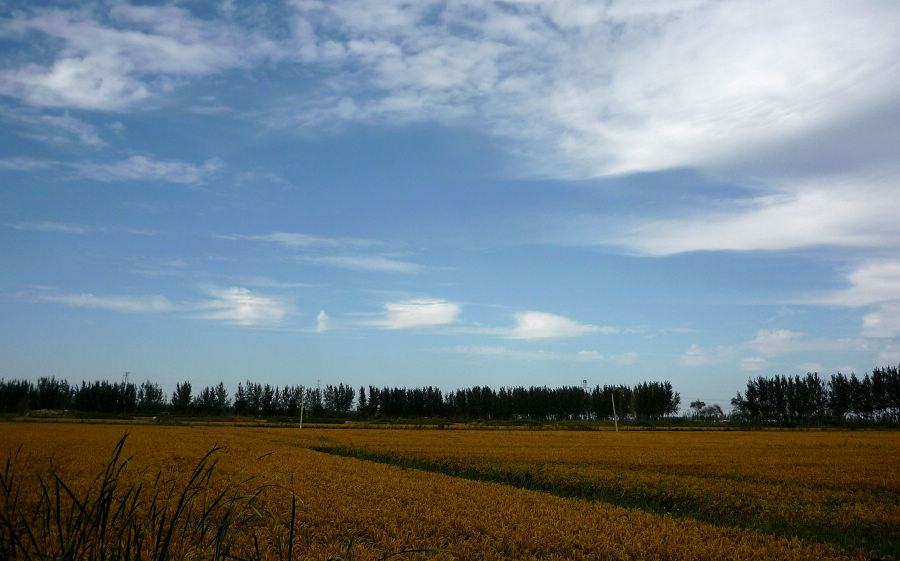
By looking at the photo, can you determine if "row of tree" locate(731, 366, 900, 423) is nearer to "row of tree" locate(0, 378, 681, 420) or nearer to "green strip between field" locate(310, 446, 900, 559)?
"row of tree" locate(0, 378, 681, 420)

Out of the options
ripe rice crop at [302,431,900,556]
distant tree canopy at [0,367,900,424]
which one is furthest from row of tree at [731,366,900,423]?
ripe rice crop at [302,431,900,556]

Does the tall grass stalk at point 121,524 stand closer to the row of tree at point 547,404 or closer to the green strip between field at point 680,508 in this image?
the green strip between field at point 680,508

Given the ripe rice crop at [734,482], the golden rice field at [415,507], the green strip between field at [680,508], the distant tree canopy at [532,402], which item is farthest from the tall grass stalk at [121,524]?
the distant tree canopy at [532,402]

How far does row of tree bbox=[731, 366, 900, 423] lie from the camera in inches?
5281

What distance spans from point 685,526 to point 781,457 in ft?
84.2

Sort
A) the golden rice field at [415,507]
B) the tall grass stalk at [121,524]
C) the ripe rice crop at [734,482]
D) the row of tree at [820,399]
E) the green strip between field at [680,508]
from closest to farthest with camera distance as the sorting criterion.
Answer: the tall grass stalk at [121,524], the golden rice field at [415,507], the green strip between field at [680,508], the ripe rice crop at [734,482], the row of tree at [820,399]

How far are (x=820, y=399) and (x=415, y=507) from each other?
6608 inches

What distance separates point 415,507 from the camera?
15.5 m

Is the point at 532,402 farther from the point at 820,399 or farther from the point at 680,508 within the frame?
the point at 680,508

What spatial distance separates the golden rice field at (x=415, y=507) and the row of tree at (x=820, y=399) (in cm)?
12724

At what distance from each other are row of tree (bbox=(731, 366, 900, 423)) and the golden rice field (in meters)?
127

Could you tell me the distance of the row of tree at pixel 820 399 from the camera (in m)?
134

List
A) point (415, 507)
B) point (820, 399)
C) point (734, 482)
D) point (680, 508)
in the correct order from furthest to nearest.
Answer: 1. point (820, 399)
2. point (734, 482)
3. point (680, 508)
4. point (415, 507)

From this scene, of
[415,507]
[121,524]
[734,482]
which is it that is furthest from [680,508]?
[121,524]
